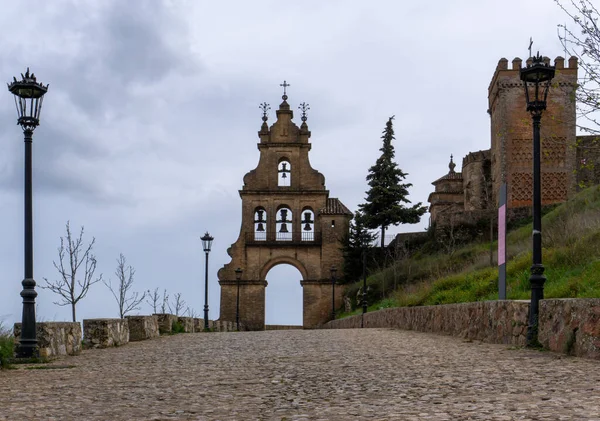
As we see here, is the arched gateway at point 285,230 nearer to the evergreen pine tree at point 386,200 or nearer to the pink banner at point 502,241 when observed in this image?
the evergreen pine tree at point 386,200

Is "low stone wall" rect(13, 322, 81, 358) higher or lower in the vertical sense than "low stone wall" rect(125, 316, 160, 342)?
higher

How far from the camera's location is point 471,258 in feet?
114

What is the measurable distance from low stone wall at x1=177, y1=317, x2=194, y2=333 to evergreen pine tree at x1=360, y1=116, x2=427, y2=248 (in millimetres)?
31594

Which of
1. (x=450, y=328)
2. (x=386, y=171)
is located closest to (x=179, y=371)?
(x=450, y=328)

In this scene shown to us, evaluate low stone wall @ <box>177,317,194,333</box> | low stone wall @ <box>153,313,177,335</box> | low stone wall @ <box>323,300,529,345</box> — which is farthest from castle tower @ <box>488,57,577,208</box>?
low stone wall @ <box>153,313,177,335</box>

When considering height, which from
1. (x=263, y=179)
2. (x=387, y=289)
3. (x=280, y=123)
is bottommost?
(x=387, y=289)

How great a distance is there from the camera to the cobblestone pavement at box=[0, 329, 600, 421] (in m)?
5.47

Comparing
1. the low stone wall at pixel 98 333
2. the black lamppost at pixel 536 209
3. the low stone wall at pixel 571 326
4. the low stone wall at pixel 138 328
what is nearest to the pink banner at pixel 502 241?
Answer: the black lamppost at pixel 536 209

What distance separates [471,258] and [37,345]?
26516 mm

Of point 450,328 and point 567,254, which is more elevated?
point 567,254

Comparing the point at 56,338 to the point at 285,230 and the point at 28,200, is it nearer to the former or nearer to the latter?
the point at 28,200

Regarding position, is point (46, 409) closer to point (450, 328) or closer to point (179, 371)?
point (179, 371)

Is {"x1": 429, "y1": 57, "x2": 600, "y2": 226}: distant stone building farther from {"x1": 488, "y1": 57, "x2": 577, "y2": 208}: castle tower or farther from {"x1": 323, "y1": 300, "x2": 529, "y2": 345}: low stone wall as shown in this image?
{"x1": 323, "y1": 300, "x2": 529, "y2": 345}: low stone wall

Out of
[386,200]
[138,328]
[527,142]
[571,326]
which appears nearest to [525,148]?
[527,142]
